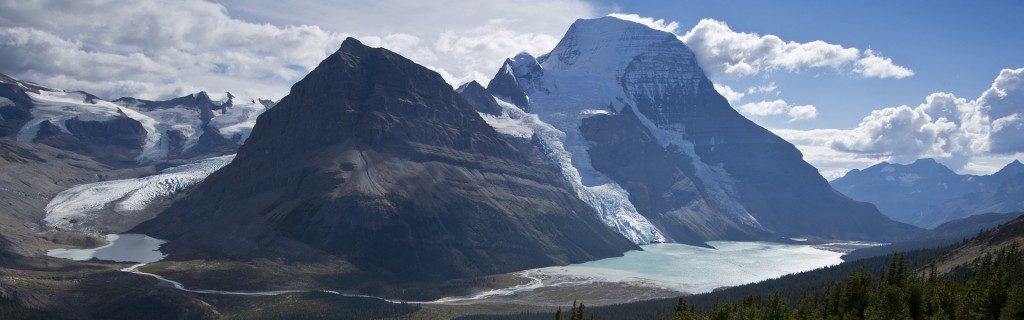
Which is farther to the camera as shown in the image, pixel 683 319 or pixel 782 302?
pixel 782 302

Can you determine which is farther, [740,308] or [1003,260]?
[1003,260]

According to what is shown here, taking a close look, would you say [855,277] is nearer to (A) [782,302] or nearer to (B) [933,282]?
(A) [782,302]

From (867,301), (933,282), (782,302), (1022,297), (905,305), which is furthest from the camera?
(933,282)

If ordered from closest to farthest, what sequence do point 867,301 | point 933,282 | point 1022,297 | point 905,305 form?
point 1022,297, point 905,305, point 867,301, point 933,282

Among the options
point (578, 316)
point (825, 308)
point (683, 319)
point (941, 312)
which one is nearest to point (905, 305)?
point (941, 312)

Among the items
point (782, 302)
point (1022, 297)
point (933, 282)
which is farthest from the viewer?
point (933, 282)

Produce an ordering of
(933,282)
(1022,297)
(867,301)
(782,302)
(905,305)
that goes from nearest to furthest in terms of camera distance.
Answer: (1022,297), (905,305), (867,301), (782,302), (933,282)

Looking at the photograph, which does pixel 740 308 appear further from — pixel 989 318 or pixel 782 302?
pixel 989 318

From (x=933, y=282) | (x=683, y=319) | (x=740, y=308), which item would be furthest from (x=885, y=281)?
(x=683, y=319)
